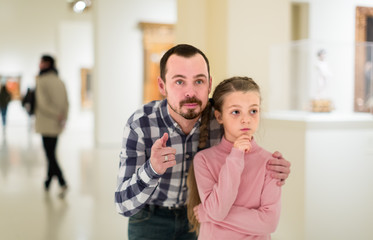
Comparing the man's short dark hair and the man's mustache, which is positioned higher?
the man's short dark hair

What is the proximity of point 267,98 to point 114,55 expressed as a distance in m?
7.51

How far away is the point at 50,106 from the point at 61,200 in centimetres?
139

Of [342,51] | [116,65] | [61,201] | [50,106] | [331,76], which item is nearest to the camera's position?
[342,51]

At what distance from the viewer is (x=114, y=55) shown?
11617mm

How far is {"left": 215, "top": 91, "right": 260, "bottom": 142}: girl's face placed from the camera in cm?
167

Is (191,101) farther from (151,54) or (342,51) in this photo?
(151,54)

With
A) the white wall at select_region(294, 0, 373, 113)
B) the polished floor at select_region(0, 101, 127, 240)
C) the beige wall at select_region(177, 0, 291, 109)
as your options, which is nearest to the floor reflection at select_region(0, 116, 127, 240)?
the polished floor at select_region(0, 101, 127, 240)

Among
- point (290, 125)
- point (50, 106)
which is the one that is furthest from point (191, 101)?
point (50, 106)

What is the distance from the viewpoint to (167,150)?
1656 mm

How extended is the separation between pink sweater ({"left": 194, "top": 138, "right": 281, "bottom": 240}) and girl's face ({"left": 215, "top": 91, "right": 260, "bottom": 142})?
10cm

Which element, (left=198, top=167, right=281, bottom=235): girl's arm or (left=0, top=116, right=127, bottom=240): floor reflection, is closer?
(left=198, top=167, right=281, bottom=235): girl's arm

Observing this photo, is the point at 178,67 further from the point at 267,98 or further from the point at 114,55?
the point at 114,55

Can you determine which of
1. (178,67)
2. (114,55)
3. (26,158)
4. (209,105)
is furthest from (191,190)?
(114,55)

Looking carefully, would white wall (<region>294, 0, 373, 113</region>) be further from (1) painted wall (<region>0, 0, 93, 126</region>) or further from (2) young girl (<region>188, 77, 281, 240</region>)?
(1) painted wall (<region>0, 0, 93, 126</region>)
